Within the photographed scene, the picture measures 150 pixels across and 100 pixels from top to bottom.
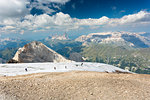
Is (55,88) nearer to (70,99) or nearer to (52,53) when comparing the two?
(70,99)

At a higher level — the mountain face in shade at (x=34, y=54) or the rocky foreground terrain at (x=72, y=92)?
the mountain face in shade at (x=34, y=54)

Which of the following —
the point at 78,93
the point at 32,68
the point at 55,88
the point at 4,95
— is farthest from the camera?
the point at 32,68

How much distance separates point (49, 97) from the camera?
11867mm

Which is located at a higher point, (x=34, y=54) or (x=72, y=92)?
(x=34, y=54)

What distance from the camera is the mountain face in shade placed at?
168 ft

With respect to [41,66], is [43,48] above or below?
above

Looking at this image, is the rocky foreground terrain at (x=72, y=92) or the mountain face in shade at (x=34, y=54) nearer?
the rocky foreground terrain at (x=72, y=92)

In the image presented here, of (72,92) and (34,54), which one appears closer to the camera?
(72,92)

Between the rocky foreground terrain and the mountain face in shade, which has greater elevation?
the mountain face in shade

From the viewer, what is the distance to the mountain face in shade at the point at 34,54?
51.2 meters

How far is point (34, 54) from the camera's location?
5453cm

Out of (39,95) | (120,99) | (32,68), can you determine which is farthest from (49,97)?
(32,68)

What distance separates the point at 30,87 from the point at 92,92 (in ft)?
28.0

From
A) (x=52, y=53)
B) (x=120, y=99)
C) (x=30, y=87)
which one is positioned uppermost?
(x=52, y=53)
